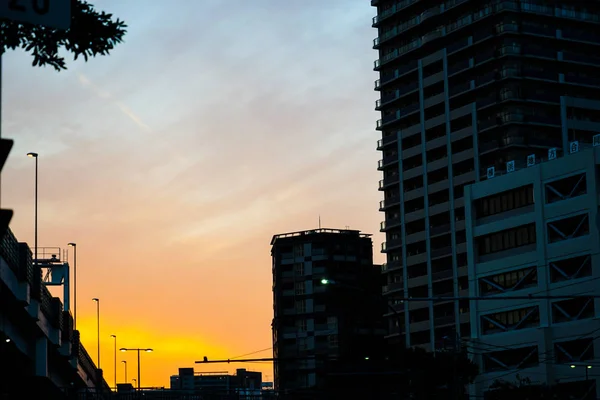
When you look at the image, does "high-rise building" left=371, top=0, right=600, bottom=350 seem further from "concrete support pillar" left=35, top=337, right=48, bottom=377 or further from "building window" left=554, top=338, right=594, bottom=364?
"concrete support pillar" left=35, top=337, right=48, bottom=377

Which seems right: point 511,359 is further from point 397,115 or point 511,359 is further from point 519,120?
point 397,115

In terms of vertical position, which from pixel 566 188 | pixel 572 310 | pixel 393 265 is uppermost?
pixel 393 265

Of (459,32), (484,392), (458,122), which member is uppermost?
(459,32)

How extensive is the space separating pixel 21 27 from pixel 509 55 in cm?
14472

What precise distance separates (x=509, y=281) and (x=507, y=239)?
13.5 feet

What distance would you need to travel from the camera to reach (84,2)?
19.2 meters

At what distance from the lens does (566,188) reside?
110 m

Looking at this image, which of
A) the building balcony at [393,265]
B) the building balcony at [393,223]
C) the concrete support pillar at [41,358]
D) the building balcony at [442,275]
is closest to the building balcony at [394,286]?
the building balcony at [393,265]

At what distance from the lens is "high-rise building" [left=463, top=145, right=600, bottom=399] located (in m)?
106

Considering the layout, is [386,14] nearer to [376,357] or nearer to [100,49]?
[376,357]

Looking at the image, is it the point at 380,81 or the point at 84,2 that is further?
the point at 380,81

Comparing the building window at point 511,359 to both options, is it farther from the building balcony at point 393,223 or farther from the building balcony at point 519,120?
the building balcony at point 393,223

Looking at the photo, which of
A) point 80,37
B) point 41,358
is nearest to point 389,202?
point 41,358

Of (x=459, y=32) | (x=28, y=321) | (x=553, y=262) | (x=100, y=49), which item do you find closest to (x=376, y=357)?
(x=553, y=262)
